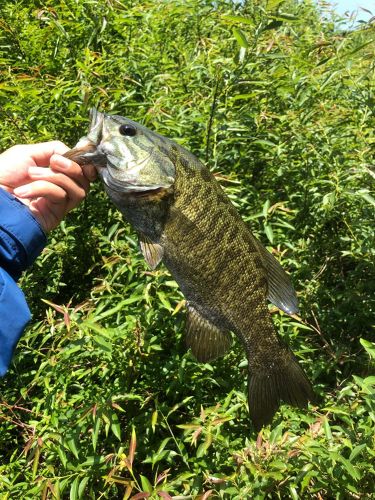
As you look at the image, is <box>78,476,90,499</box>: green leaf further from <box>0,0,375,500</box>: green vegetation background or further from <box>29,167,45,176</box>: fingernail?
<box>29,167,45,176</box>: fingernail

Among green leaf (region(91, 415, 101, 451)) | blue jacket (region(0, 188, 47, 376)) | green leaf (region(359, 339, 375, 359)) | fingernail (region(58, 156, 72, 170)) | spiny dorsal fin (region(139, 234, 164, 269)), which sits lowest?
green leaf (region(91, 415, 101, 451))

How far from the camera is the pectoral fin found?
1.76m

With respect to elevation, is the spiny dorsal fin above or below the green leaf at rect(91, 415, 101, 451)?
above

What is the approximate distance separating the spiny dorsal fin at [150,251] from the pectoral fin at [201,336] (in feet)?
0.78

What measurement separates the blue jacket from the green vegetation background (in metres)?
0.37

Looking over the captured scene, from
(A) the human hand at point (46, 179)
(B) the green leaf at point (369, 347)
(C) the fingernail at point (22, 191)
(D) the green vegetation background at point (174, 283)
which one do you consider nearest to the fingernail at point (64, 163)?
(A) the human hand at point (46, 179)

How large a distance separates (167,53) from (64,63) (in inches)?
30.5

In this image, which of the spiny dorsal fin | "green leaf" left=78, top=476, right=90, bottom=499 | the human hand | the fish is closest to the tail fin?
the fish

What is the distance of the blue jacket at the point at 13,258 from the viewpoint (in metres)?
1.55

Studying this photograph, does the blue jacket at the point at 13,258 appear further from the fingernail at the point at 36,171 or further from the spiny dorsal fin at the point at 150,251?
the spiny dorsal fin at the point at 150,251

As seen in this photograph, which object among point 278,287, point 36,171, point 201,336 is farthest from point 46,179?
point 278,287

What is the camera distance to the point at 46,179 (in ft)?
5.68

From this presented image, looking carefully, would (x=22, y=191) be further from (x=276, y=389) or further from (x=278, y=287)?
(x=276, y=389)

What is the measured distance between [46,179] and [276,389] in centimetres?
106
